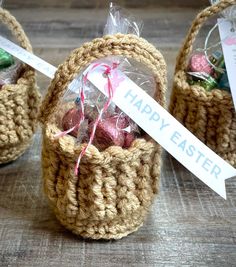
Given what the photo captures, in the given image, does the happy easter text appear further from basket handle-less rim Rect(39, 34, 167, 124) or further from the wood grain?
the wood grain

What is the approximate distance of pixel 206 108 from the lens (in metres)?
0.75

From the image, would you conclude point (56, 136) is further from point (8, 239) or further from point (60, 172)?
point (8, 239)

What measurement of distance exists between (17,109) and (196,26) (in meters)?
0.32

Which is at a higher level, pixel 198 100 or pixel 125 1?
pixel 198 100

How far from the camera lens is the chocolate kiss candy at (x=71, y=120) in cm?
64

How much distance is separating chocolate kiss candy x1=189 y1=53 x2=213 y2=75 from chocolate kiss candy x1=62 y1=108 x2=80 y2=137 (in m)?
0.24

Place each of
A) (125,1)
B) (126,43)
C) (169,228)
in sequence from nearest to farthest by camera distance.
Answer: (126,43) < (169,228) < (125,1)

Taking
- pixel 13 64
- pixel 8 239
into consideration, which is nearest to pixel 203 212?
pixel 8 239

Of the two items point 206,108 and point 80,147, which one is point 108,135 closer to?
point 80,147

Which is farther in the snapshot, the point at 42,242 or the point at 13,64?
the point at 13,64

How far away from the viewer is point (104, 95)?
0.65 metres

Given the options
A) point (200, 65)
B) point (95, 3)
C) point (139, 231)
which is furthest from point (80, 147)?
point (95, 3)

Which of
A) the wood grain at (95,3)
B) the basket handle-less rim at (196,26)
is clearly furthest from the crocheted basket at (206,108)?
the wood grain at (95,3)

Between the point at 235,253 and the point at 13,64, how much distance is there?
474 millimetres
